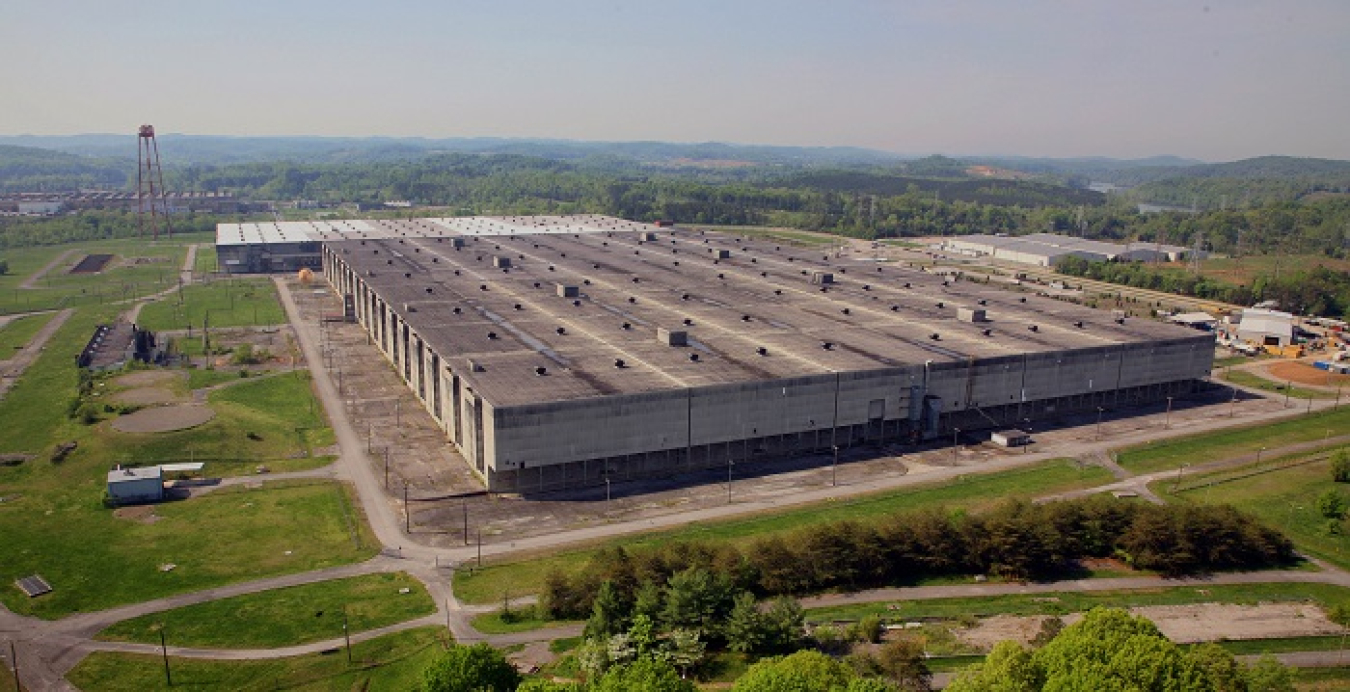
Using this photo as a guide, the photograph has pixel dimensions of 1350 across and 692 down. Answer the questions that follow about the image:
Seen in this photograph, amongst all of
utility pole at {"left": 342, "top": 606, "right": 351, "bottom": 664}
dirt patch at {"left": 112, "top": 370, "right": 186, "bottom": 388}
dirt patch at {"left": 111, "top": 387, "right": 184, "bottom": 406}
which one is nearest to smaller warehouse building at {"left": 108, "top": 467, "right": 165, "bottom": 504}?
utility pole at {"left": 342, "top": 606, "right": 351, "bottom": 664}

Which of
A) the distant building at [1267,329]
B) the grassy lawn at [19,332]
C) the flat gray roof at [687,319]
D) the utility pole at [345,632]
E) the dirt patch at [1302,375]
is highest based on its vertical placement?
the flat gray roof at [687,319]

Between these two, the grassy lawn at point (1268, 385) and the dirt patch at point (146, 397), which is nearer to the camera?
the dirt patch at point (146, 397)

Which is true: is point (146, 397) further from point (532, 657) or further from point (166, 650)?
point (532, 657)

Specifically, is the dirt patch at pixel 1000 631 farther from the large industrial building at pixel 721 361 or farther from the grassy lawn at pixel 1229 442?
the grassy lawn at pixel 1229 442

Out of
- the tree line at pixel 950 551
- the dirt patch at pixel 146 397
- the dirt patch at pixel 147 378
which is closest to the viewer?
the tree line at pixel 950 551

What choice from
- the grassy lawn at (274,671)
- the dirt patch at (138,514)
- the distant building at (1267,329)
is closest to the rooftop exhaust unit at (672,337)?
the dirt patch at (138,514)

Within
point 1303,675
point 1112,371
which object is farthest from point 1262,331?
point 1303,675
